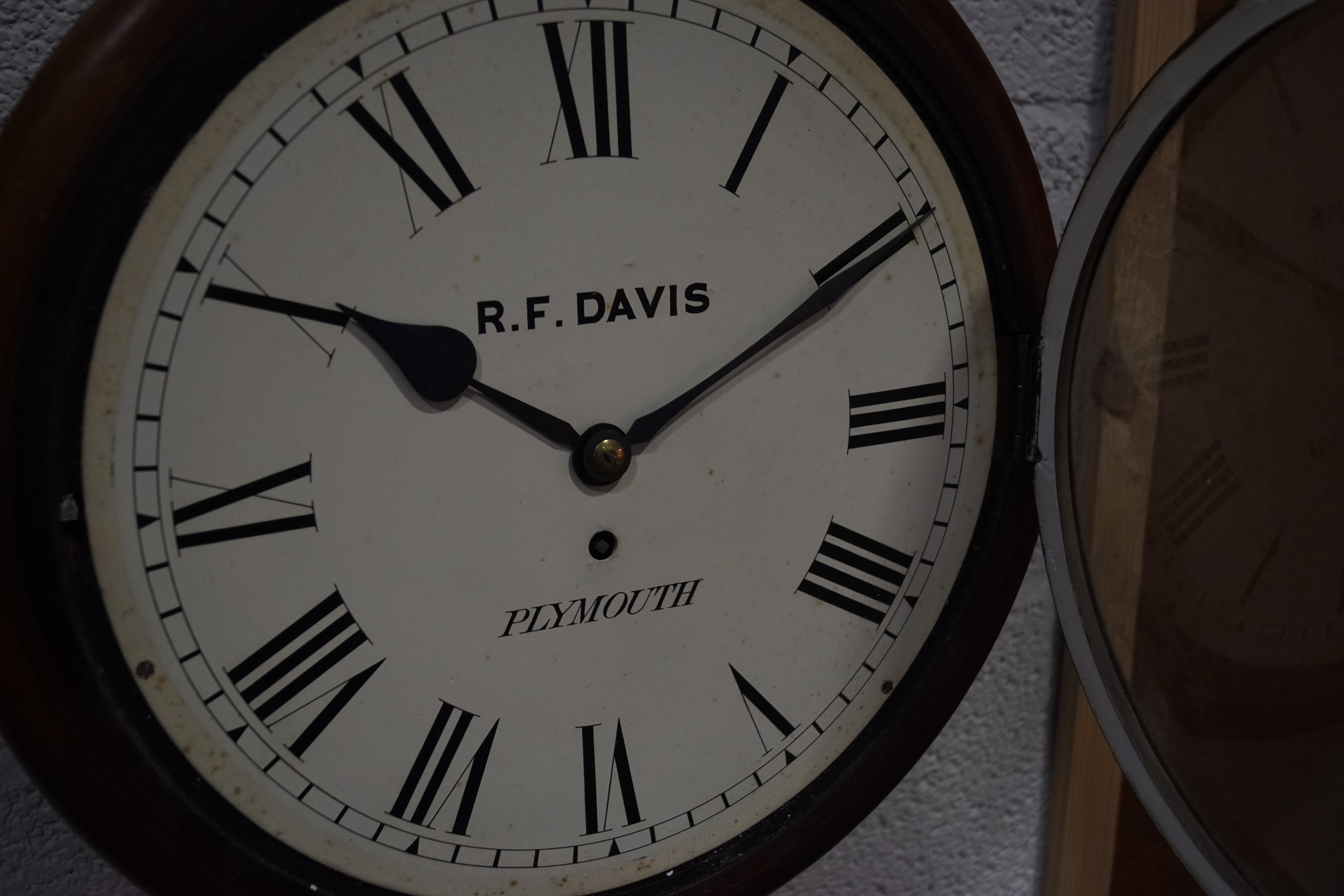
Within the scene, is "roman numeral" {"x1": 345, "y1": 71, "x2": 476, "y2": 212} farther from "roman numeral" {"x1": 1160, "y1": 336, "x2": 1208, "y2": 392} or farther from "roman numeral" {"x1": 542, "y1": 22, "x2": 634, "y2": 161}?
"roman numeral" {"x1": 1160, "y1": 336, "x2": 1208, "y2": 392}

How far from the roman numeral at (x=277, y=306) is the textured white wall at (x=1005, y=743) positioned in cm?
42

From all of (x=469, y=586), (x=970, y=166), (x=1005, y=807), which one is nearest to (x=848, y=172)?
(x=970, y=166)

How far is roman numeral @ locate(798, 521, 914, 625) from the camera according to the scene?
62cm

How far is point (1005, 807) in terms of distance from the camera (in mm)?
969

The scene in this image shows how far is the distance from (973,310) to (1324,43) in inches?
8.3

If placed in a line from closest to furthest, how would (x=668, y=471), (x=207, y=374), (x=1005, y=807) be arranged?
(x=207, y=374) → (x=668, y=471) → (x=1005, y=807)

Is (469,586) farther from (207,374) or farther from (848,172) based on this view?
(848,172)

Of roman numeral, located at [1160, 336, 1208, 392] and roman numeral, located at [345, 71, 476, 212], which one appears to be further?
roman numeral, located at [1160, 336, 1208, 392]

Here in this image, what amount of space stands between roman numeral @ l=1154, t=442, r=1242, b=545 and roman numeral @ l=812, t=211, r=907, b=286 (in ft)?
0.78

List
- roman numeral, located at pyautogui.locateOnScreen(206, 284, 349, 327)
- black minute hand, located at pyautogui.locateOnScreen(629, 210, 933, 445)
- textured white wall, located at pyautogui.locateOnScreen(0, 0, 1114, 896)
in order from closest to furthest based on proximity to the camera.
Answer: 1. roman numeral, located at pyautogui.locateOnScreen(206, 284, 349, 327)
2. black minute hand, located at pyautogui.locateOnScreen(629, 210, 933, 445)
3. textured white wall, located at pyautogui.locateOnScreen(0, 0, 1114, 896)

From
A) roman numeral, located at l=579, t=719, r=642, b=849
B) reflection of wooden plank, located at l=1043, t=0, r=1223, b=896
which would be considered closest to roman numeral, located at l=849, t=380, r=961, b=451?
reflection of wooden plank, located at l=1043, t=0, r=1223, b=896

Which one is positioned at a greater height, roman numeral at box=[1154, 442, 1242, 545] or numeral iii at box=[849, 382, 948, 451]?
numeral iii at box=[849, 382, 948, 451]

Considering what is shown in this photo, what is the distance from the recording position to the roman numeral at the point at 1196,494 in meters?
0.65

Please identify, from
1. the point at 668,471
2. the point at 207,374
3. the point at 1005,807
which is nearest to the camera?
the point at 207,374
